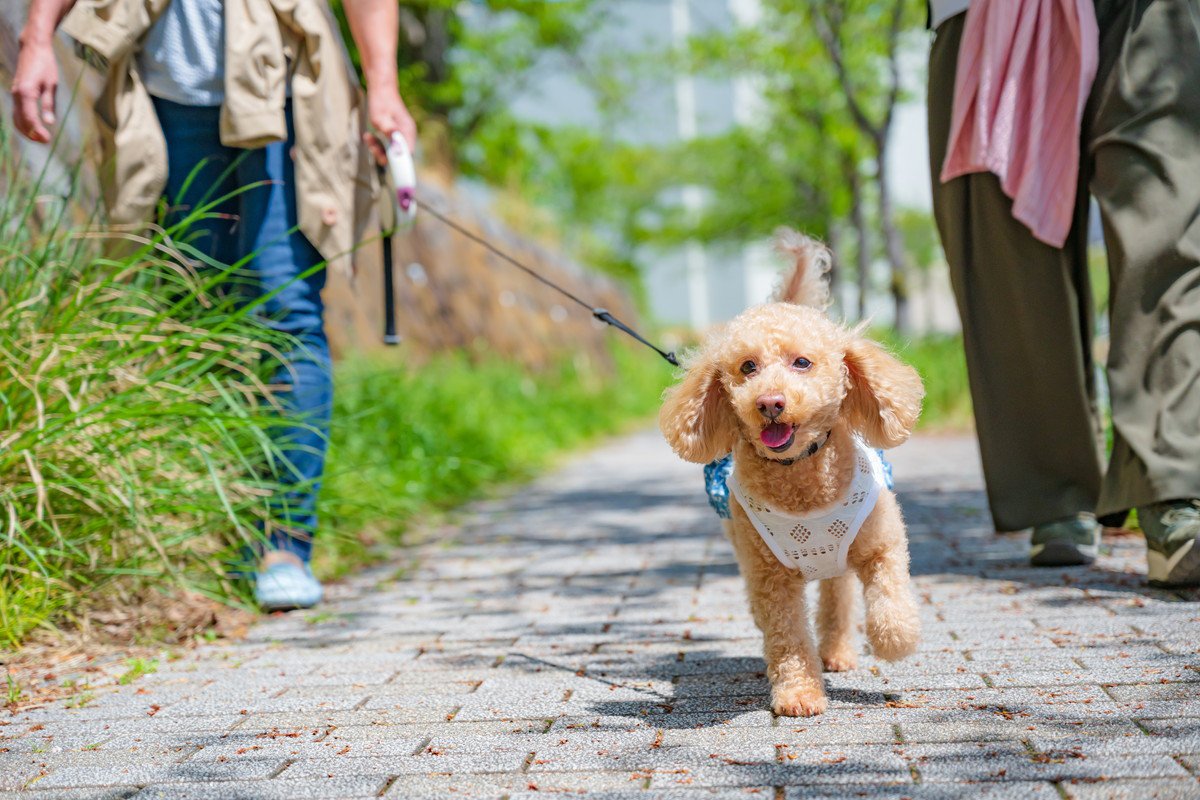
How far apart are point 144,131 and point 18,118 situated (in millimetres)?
352

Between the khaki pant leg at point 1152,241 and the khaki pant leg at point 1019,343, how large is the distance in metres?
0.28

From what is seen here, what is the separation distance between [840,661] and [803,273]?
921 mm

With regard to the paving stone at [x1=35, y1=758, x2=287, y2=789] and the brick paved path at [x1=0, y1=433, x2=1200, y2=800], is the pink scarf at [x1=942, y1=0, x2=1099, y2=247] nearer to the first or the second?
the brick paved path at [x1=0, y1=433, x2=1200, y2=800]

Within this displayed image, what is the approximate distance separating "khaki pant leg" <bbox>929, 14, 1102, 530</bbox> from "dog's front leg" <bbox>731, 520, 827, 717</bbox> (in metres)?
1.39

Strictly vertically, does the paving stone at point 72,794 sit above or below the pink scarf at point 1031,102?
below

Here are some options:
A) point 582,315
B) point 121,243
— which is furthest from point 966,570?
point 582,315

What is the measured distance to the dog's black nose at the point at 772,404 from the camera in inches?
88.2

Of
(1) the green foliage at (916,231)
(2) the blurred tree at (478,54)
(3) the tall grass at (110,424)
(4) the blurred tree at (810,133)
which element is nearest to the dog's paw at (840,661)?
(3) the tall grass at (110,424)

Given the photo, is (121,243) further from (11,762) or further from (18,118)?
(11,762)

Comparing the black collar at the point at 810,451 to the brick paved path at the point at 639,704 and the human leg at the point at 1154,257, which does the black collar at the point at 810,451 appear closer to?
the brick paved path at the point at 639,704

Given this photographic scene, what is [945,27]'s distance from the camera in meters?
3.62

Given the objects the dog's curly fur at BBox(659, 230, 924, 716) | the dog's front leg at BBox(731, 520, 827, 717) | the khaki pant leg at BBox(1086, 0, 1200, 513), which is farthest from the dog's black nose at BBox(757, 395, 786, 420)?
the khaki pant leg at BBox(1086, 0, 1200, 513)

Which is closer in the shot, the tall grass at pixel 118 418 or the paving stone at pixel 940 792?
the paving stone at pixel 940 792

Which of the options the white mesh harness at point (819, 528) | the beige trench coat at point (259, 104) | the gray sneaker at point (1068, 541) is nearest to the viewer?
the white mesh harness at point (819, 528)
